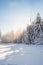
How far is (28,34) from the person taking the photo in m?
24.5

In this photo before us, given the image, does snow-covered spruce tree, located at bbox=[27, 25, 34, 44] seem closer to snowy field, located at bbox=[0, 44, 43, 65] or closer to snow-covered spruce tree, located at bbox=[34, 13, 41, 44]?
snow-covered spruce tree, located at bbox=[34, 13, 41, 44]

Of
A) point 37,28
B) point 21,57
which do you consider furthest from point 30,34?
point 21,57

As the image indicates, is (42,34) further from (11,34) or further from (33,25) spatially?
(11,34)

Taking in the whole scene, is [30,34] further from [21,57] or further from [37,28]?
[21,57]

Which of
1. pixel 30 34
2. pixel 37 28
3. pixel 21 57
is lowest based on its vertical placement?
pixel 30 34

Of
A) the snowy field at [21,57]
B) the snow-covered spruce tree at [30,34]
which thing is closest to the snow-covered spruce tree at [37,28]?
the snow-covered spruce tree at [30,34]

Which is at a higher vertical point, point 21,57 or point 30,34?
point 21,57

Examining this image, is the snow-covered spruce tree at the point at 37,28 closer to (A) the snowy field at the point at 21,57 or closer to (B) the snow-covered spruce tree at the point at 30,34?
(B) the snow-covered spruce tree at the point at 30,34

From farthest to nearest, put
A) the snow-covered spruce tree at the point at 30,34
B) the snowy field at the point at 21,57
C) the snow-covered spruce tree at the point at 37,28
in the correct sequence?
1. the snow-covered spruce tree at the point at 30,34
2. the snow-covered spruce tree at the point at 37,28
3. the snowy field at the point at 21,57

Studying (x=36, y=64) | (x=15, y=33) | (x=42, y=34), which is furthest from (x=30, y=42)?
(x=36, y=64)

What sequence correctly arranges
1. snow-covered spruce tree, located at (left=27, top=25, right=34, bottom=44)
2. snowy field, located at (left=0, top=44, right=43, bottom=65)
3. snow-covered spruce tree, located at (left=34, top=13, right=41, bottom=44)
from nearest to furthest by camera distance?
Answer: 1. snowy field, located at (left=0, top=44, right=43, bottom=65)
2. snow-covered spruce tree, located at (left=34, top=13, right=41, bottom=44)
3. snow-covered spruce tree, located at (left=27, top=25, right=34, bottom=44)

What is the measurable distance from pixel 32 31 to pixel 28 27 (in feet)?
2.96

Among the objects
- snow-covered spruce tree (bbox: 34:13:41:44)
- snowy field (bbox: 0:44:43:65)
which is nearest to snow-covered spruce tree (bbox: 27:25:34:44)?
snow-covered spruce tree (bbox: 34:13:41:44)

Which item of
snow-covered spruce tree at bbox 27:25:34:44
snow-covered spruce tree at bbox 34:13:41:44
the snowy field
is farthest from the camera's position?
snow-covered spruce tree at bbox 27:25:34:44
